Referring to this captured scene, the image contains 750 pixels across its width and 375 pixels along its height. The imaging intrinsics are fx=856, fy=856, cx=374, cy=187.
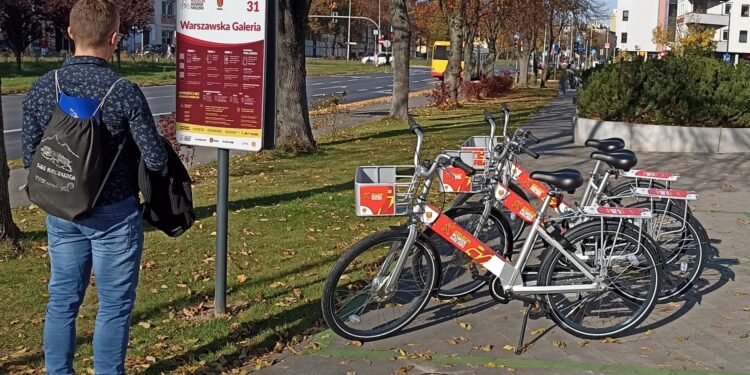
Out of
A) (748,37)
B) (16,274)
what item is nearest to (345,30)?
(748,37)

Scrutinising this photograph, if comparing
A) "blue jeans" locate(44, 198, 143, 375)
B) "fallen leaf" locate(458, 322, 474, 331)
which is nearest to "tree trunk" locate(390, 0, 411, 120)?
"fallen leaf" locate(458, 322, 474, 331)

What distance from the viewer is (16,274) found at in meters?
6.43

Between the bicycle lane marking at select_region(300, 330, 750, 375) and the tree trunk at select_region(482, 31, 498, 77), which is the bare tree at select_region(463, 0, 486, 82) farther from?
the bicycle lane marking at select_region(300, 330, 750, 375)

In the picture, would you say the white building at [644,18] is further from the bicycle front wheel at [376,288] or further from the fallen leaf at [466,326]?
the bicycle front wheel at [376,288]

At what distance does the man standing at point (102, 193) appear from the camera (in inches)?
137

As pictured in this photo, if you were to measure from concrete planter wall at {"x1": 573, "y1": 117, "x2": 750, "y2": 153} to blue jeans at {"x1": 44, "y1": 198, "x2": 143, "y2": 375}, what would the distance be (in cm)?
1233

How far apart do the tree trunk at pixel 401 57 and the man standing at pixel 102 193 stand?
17832 millimetres

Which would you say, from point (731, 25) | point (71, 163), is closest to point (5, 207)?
point (71, 163)

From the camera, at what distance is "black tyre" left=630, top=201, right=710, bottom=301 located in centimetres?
595

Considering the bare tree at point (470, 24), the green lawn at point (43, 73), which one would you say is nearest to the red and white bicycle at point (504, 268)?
the green lawn at point (43, 73)

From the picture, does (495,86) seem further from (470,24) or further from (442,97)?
(442,97)

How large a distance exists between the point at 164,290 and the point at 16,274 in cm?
127

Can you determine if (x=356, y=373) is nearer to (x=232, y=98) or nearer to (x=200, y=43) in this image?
(x=232, y=98)

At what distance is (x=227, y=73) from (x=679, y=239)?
333 cm
